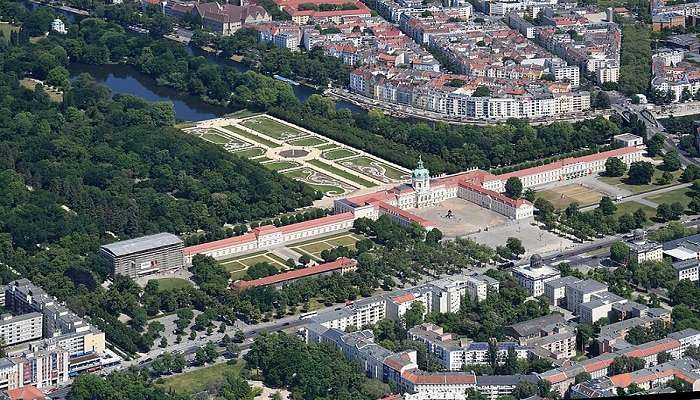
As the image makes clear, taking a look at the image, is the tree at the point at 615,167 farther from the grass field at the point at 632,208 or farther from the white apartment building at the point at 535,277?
the white apartment building at the point at 535,277

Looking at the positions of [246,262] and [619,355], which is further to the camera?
[246,262]

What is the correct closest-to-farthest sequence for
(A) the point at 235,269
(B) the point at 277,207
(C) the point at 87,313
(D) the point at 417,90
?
(C) the point at 87,313 < (A) the point at 235,269 < (B) the point at 277,207 < (D) the point at 417,90

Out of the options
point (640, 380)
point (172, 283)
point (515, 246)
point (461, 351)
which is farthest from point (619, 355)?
point (172, 283)

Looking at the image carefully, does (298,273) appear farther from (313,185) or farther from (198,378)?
(313,185)

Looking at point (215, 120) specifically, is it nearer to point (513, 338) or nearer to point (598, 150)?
point (598, 150)

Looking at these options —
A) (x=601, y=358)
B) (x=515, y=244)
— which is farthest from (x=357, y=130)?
(x=601, y=358)

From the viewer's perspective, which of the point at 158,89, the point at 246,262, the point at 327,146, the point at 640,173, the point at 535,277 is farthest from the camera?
the point at 158,89

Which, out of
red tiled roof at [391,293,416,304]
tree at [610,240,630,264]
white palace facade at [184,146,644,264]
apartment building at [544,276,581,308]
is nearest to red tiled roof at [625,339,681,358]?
apartment building at [544,276,581,308]
